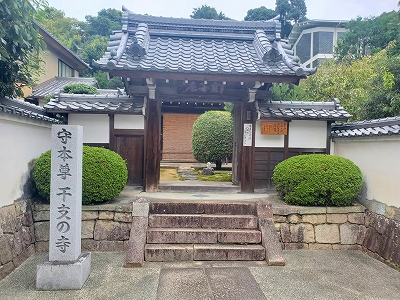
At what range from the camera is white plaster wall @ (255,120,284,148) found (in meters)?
7.64

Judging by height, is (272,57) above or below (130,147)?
above

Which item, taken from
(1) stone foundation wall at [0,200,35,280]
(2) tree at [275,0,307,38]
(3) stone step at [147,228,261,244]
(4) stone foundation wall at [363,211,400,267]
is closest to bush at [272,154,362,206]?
(4) stone foundation wall at [363,211,400,267]

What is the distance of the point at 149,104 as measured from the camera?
24.1 ft

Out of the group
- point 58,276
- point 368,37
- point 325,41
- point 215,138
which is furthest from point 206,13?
point 58,276

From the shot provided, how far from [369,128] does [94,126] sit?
254 inches

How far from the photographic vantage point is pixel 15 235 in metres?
4.84

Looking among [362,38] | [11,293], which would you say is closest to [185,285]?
[11,293]

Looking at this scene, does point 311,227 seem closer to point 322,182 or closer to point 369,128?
point 322,182

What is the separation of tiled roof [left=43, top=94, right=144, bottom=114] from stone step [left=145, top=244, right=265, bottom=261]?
3601mm

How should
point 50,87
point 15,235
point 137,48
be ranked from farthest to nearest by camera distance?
1. point 50,87
2. point 137,48
3. point 15,235

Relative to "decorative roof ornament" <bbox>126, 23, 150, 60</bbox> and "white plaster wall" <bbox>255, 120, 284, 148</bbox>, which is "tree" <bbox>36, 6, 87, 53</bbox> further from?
"white plaster wall" <bbox>255, 120, 284, 148</bbox>

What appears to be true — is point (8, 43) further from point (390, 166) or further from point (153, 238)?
point (390, 166)

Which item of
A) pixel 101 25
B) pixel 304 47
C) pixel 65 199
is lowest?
pixel 65 199

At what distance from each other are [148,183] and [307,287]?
4.39 m
